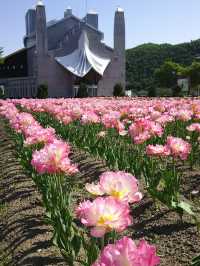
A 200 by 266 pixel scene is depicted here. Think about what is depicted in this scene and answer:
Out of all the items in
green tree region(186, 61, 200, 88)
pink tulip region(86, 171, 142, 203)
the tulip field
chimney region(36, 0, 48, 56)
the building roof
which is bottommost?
the tulip field

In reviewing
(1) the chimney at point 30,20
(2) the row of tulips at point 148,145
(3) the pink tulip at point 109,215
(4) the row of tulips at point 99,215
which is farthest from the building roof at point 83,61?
(3) the pink tulip at point 109,215

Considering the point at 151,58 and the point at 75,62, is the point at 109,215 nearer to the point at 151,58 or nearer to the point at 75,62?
the point at 75,62

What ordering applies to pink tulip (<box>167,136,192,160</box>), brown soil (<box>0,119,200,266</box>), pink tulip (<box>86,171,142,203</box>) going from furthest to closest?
pink tulip (<box>167,136,192,160</box>)
brown soil (<box>0,119,200,266</box>)
pink tulip (<box>86,171,142,203</box>)

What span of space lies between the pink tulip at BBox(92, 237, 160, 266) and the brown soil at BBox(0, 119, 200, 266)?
67.6 inches

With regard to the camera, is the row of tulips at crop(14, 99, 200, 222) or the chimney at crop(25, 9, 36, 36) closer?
the row of tulips at crop(14, 99, 200, 222)

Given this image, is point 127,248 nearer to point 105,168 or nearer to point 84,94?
point 105,168

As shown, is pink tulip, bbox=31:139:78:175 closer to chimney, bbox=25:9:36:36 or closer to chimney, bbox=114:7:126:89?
chimney, bbox=114:7:126:89

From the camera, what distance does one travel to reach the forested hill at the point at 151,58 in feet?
313

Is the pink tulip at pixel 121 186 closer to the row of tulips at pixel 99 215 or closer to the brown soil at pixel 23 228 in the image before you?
the row of tulips at pixel 99 215

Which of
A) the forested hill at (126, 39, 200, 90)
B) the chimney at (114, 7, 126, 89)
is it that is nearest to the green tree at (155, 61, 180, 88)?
the forested hill at (126, 39, 200, 90)

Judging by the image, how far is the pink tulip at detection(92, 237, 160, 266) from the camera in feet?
4.20

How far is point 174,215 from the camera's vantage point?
390 centimetres

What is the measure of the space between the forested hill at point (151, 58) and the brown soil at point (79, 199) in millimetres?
86751

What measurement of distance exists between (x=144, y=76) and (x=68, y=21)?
36.9 meters
